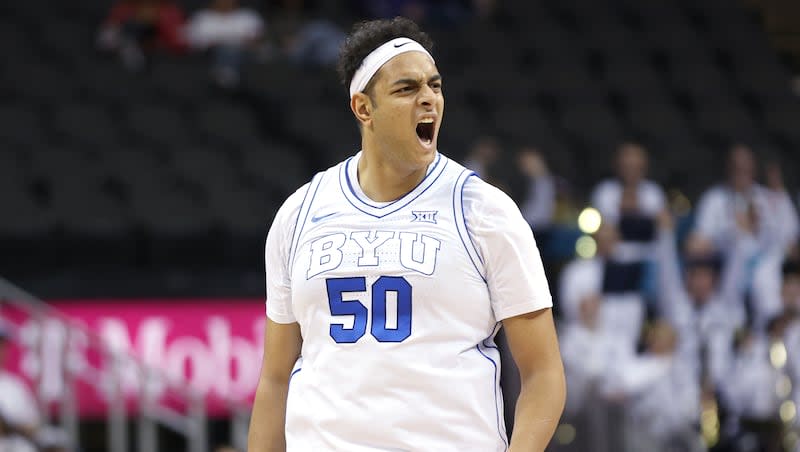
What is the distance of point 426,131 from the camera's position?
133 inches

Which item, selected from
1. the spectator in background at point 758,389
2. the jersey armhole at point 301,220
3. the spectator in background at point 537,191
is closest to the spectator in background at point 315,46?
the spectator in background at point 537,191

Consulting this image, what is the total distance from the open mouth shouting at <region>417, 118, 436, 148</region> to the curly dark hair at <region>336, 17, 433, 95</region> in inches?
6.5

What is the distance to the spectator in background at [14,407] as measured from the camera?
25.1 feet

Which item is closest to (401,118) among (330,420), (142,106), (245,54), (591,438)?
(330,420)

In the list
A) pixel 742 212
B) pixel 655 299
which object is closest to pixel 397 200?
pixel 655 299

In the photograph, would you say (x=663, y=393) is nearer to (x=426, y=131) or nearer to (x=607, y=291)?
(x=607, y=291)

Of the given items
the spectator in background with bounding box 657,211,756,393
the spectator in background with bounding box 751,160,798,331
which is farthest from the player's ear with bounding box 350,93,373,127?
the spectator in background with bounding box 751,160,798,331

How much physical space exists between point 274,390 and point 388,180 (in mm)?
633

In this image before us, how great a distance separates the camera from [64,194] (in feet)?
32.9

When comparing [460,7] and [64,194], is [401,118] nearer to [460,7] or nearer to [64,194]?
[64,194]

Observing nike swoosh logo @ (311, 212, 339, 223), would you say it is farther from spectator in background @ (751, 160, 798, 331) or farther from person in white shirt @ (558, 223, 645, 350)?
spectator in background @ (751, 160, 798, 331)

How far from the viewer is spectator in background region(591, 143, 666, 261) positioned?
1020cm

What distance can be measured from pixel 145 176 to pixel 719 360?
436 cm

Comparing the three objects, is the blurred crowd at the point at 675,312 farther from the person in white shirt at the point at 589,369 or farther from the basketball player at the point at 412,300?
the basketball player at the point at 412,300
